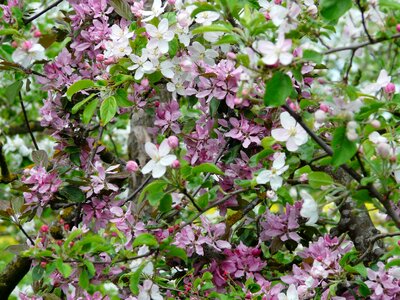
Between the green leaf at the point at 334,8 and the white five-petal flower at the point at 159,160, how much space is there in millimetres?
484

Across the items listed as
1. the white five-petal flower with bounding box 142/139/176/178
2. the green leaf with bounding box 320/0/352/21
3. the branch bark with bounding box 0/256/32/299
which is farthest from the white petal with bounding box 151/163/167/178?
the branch bark with bounding box 0/256/32/299

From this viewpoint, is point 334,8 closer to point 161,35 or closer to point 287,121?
point 287,121

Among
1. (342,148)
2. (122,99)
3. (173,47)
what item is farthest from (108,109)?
(342,148)

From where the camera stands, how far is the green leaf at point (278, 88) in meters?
1.45

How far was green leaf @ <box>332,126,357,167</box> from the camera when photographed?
1.46 m

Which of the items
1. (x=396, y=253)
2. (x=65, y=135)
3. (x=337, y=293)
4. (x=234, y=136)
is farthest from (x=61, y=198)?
(x=396, y=253)

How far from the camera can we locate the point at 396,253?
1.88 metres

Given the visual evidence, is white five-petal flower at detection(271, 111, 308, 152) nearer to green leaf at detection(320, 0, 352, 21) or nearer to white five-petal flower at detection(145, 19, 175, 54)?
green leaf at detection(320, 0, 352, 21)

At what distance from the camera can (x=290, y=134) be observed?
1.67 metres

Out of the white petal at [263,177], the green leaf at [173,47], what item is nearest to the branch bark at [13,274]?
the green leaf at [173,47]

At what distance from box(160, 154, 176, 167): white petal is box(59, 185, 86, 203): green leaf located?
568mm

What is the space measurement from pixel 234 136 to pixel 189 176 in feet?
0.96

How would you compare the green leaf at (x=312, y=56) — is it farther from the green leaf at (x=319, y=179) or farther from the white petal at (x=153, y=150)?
the white petal at (x=153, y=150)

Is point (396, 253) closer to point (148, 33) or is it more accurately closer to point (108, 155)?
point (148, 33)
